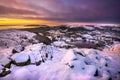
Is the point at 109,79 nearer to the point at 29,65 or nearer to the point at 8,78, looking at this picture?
the point at 29,65

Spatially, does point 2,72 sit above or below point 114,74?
above

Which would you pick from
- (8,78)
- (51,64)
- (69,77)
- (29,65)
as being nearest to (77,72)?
(69,77)

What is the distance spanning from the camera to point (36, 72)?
47.6ft

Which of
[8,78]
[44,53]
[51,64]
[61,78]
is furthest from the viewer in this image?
[44,53]

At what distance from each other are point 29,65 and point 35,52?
2.22 meters

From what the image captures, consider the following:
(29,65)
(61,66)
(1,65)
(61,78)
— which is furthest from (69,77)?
(1,65)

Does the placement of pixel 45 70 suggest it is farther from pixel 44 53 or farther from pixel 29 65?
pixel 44 53

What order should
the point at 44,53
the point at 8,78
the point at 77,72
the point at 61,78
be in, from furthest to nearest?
1. the point at 44,53
2. the point at 77,72
3. the point at 61,78
4. the point at 8,78

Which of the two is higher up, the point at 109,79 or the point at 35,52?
the point at 35,52

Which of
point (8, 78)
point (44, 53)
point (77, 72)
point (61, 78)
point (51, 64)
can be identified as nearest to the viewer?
point (8, 78)

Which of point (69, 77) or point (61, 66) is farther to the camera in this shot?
point (61, 66)

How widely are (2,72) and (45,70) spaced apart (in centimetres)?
495

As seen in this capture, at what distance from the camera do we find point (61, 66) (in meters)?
15.7

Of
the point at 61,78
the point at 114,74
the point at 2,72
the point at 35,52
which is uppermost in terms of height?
the point at 35,52
